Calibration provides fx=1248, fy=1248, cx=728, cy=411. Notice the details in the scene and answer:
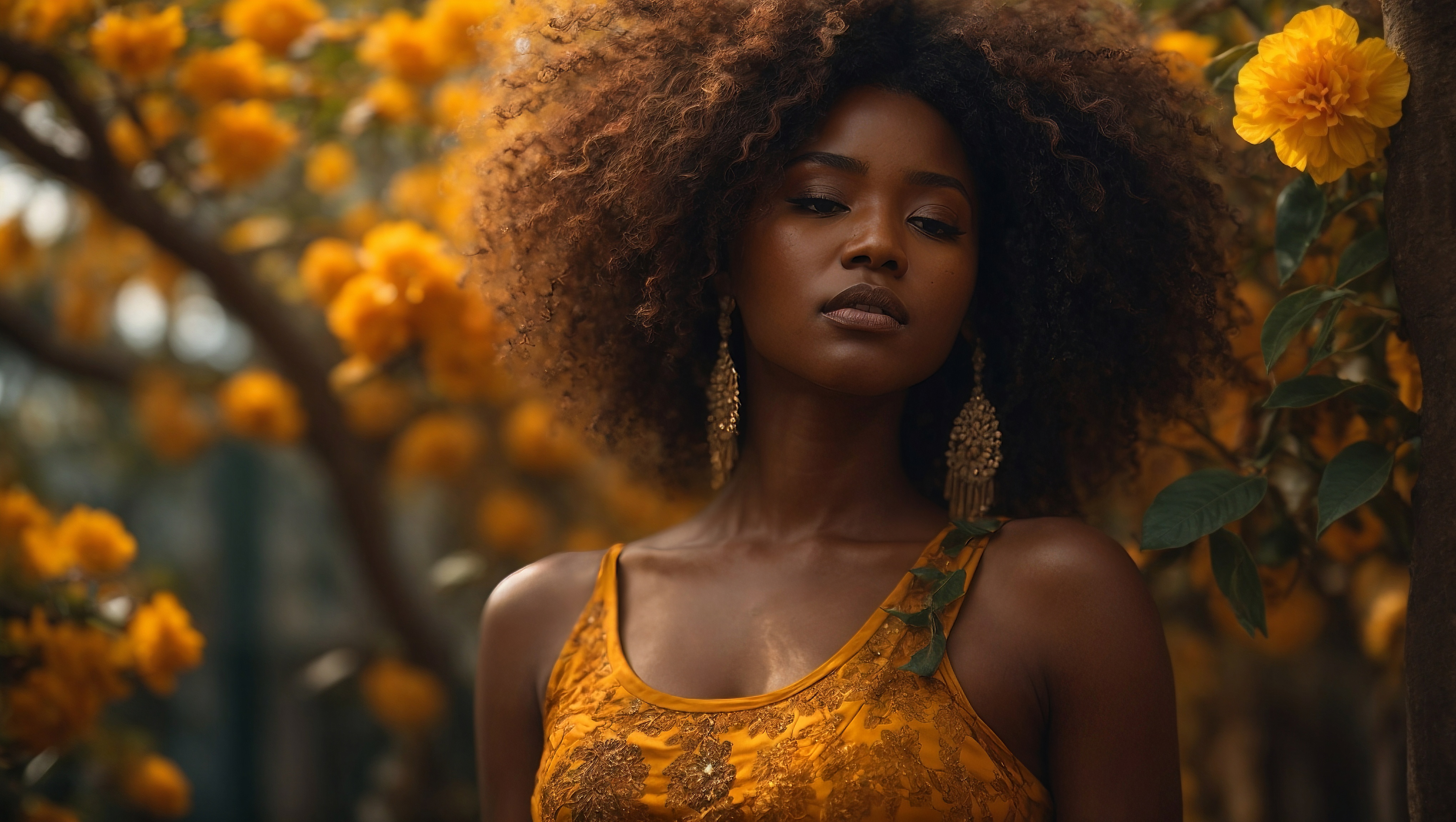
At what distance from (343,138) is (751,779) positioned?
2.25 meters

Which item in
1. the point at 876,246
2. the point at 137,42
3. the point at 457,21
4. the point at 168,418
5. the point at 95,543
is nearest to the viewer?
the point at 876,246

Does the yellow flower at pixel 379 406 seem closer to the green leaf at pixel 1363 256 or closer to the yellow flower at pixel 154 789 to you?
the yellow flower at pixel 154 789

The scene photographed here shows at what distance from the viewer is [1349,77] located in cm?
146

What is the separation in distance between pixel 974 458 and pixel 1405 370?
23.0 inches

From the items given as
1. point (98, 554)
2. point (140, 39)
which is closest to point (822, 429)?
point (98, 554)

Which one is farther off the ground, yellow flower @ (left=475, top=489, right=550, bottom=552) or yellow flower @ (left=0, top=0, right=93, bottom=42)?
yellow flower @ (left=0, top=0, right=93, bottom=42)

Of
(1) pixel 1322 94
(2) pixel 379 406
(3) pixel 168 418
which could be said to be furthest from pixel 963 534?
(3) pixel 168 418

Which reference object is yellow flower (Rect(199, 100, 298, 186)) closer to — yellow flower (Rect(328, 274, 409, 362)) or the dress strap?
yellow flower (Rect(328, 274, 409, 362))

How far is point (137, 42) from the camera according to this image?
2.50m

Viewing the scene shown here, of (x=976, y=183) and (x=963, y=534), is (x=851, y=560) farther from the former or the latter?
(x=976, y=183)

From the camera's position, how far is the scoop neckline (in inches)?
64.6

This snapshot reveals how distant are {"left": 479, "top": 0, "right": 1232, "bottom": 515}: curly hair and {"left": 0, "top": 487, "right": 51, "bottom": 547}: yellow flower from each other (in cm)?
111

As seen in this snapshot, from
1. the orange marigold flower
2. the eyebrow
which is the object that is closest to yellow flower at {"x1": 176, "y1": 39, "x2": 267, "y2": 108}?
the orange marigold flower

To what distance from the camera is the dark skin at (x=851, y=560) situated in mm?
1615
